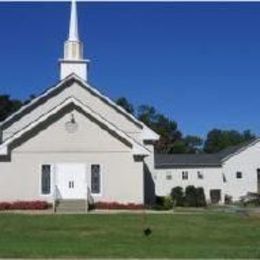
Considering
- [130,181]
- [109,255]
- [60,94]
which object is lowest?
[109,255]

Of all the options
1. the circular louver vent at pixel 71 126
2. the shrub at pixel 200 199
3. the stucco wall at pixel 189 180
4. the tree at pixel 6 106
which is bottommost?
the shrub at pixel 200 199

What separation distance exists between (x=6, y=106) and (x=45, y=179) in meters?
→ 63.2

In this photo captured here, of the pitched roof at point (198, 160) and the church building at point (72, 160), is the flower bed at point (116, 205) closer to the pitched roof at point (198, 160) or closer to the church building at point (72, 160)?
the church building at point (72, 160)

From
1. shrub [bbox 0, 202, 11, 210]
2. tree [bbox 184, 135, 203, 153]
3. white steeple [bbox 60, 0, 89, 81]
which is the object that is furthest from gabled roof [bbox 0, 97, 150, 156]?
tree [bbox 184, 135, 203, 153]

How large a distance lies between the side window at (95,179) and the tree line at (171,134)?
57934mm

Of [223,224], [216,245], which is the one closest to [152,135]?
[223,224]

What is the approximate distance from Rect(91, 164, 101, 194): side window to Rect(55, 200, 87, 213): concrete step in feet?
5.52

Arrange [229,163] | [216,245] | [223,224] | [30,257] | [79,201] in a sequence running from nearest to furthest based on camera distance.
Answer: [30,257]
[216,245]
[223,224]
[79,201]
[229,163]

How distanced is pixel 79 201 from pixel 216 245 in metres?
17.0

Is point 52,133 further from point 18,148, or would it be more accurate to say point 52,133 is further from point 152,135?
point 152,135

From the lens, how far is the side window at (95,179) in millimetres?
38625

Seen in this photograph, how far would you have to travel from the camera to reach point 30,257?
56.2 ft

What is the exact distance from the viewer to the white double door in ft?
126

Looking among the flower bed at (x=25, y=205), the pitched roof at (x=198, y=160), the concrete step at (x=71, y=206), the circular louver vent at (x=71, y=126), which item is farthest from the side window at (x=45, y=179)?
the pitched roof at (x=198, y=160)
